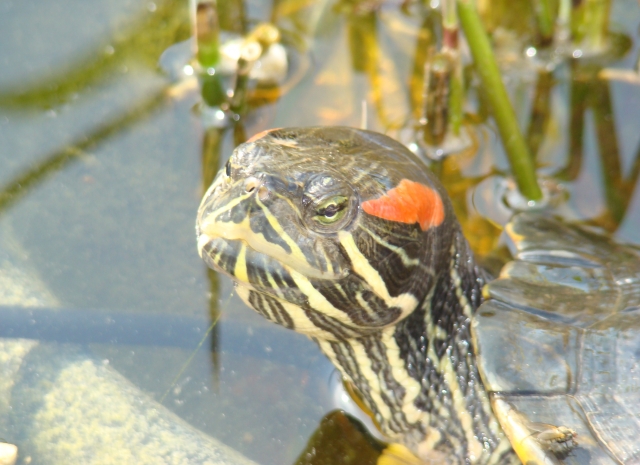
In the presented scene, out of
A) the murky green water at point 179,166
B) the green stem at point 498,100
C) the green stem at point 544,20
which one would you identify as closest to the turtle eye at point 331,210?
the murky green water at point 179,166

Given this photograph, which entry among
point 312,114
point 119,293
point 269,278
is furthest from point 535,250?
point 119,293

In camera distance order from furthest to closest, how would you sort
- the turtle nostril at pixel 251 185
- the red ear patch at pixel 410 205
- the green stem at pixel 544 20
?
the green stem at pixel 544 20 < the red ear patch at pixel 410 205 < the turtle nostril at pixel 251 185

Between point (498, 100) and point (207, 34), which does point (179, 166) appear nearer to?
point (207, 34)

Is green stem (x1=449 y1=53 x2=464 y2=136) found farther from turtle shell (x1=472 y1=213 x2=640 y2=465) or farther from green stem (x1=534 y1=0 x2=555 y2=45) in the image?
turtle shell (x1=472 y1=213 x2=640 y2=465)

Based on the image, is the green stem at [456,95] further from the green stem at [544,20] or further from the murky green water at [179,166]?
the green stem at [544,20]

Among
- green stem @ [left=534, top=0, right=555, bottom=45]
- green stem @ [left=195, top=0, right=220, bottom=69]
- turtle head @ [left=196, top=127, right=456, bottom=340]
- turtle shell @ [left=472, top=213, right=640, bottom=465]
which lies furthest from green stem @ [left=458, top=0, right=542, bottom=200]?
green stem @ [left=195, top=0, right=220, bottom=69]

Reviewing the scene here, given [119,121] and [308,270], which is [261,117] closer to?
[119,121]

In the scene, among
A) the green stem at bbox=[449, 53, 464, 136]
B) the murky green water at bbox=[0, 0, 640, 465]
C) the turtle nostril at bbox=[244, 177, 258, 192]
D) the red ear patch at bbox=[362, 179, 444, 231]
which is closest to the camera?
the turtle nostril at bbox=[244, 177, 258, 192]
